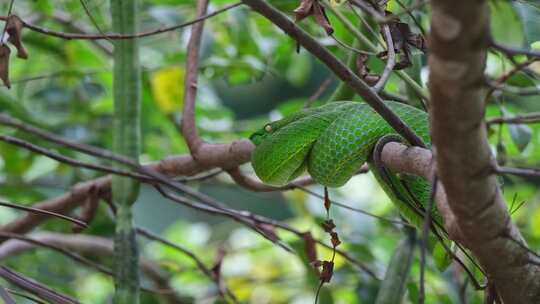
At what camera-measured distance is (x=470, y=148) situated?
0.86 m

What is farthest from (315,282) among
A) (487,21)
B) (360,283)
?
(487,21)

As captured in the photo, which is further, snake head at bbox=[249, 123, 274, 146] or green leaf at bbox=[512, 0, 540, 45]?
snake head at bbox=[249, 123, 274, 146]

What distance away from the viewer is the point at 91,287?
12.4 feet

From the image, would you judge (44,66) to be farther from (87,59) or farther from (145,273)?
(145,273)

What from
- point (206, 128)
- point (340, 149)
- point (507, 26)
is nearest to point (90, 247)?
point (206, 128)

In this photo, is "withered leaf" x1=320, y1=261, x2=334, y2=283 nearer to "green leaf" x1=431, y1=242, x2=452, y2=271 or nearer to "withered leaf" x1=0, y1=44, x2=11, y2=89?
"green leaf" x1=431, y1=242, x2=452, y2=271

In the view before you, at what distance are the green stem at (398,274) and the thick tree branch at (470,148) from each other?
714 mm

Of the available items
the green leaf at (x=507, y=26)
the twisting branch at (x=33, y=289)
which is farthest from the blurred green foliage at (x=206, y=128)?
the twisting branch at (x=33, y=289)

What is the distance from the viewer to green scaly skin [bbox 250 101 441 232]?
1.41 metres

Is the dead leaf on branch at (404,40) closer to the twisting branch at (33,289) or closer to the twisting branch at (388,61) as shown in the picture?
the twisting branch at (388,61)

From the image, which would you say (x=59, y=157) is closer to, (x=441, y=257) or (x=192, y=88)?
(x=192, y=88)

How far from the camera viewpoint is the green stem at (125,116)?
1.63 meters

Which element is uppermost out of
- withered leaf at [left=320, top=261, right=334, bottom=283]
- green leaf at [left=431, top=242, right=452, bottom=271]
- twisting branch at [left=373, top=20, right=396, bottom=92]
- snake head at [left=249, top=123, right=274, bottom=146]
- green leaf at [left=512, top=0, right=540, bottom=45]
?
snake head at [left=249, top=123, right=274, bottom=146]

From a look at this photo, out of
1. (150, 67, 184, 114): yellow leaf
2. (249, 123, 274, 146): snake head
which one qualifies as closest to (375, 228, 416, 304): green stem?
(249, 123, 274, 146): snake head
